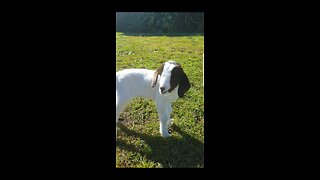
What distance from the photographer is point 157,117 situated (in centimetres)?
312

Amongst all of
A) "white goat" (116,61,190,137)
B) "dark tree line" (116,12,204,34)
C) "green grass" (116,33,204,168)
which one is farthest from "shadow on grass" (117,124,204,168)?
"dark tree line" (116,12,204,34)

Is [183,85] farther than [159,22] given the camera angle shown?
No

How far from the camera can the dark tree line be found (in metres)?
2.92

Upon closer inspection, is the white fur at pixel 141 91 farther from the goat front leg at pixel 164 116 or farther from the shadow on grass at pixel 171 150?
the shadow on grass at pixel 171 150

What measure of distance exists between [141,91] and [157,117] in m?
0.29

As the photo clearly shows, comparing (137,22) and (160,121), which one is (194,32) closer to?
(137,22)

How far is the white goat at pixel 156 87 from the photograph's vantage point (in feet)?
9.30

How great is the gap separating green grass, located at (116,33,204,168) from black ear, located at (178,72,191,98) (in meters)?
0.08

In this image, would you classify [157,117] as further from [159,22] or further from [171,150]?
[159,22]

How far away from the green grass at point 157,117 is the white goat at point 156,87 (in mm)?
94

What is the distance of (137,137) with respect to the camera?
10.0 ft

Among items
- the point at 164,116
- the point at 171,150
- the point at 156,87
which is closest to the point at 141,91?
the point at 156,87

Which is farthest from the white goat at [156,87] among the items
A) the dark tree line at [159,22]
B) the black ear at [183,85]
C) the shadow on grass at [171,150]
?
the dark tree line at [159,22]
